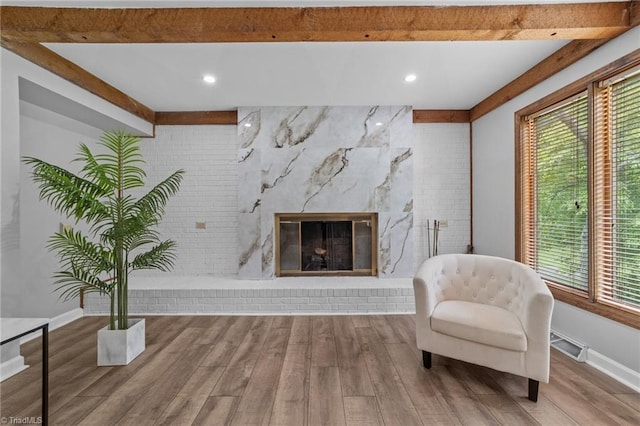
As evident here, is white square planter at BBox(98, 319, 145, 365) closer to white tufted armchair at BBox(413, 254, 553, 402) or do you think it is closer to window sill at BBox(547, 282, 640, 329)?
white tufted armchair at BBox(413, 254, 553, 402)

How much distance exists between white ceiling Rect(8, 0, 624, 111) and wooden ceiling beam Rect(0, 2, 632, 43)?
48 millimetres

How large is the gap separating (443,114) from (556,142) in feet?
5.29

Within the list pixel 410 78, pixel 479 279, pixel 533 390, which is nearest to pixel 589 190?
pixel 479 279

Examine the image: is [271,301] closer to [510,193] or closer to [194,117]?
[194,117]

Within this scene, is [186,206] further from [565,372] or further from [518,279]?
[565,372]

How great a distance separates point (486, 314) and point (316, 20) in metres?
2.32

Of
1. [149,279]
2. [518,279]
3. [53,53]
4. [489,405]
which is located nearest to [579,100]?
[518,279]

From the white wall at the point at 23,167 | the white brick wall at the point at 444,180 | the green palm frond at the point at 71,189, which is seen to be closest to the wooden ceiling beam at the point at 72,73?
the white wall at the point at 23,167

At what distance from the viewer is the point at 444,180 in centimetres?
420

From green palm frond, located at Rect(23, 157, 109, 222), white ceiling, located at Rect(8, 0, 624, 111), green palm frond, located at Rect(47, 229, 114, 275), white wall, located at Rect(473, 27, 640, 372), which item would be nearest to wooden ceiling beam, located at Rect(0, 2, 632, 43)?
white ceiling, located at Rect(8, 0, 624, 111)

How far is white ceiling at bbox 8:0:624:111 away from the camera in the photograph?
249cm

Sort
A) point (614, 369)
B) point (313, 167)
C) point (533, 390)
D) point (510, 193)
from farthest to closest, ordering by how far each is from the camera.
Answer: point (313, 167) < point (510, 193) < point (614, 369) < point (533, 390)

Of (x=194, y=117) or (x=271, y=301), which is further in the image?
(x=194, y=117)

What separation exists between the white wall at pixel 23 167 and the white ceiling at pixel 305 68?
1.02 feet
